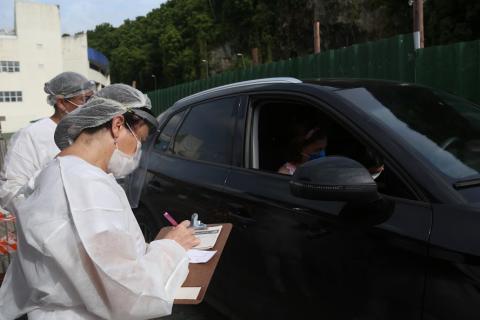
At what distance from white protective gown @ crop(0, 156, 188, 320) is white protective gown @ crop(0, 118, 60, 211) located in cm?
181

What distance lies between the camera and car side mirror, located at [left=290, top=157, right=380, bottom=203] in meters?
1.90

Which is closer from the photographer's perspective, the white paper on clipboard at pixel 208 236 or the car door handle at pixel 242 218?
the white paper on clipboard at pixel 208 236

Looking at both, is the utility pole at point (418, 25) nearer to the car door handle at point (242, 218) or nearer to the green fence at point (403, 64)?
the green fence at point (403, 64)

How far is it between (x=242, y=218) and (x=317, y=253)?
606 mm

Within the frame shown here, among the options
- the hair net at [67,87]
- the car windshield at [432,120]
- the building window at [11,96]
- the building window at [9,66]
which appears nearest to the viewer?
the car windshield at [432,120]

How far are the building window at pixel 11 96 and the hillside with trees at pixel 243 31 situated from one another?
26969mm

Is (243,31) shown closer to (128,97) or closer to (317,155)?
(317,155)

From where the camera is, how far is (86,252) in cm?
142

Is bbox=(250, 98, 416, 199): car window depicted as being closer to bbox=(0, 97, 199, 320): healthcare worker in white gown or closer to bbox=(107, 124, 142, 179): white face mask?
bbox=(107, 124, 142, 179): white face mask

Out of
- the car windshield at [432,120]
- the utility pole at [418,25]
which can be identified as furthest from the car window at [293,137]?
the utility pole at [418,25]

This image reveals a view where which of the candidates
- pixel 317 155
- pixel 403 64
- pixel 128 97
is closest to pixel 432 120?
pixel 317 155

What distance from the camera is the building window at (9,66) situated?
59656 millimetres

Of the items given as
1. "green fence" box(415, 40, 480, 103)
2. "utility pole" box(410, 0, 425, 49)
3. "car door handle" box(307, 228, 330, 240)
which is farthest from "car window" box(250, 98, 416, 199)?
"utility pole" box(410, 0, 425, 49)

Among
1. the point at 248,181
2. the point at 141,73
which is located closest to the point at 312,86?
the point at 248,181
